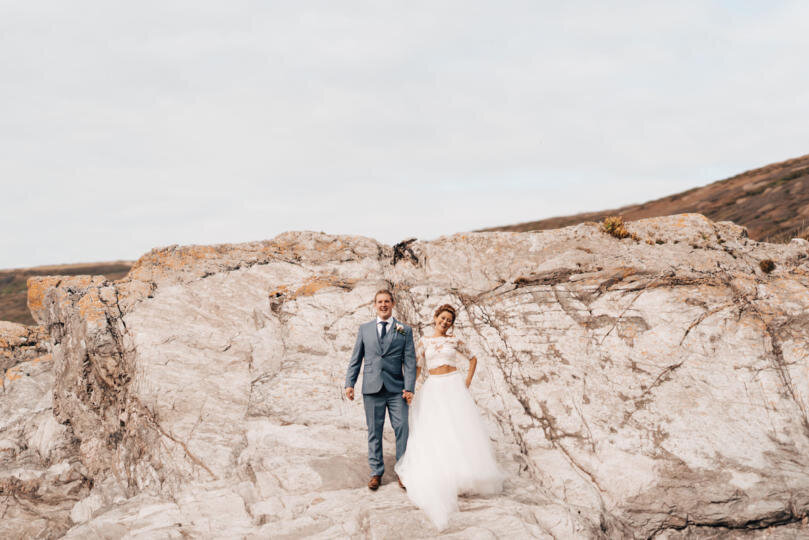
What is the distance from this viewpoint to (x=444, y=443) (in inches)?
296

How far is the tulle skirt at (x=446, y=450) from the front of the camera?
714 centimetres

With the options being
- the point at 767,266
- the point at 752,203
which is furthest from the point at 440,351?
the point at 752,203

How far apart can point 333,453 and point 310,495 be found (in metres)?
0.94

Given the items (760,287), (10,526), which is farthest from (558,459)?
(10,526)

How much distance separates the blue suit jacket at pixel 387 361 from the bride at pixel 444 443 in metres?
0.30

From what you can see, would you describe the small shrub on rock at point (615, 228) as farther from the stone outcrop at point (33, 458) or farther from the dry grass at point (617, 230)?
the stone outcrop at point (33, 458)

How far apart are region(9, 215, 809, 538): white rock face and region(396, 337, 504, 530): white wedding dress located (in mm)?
340

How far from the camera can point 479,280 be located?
11.3 metres

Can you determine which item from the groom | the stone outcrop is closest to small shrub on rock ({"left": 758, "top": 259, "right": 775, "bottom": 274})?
the groom

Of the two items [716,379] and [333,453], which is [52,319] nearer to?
[333,453]

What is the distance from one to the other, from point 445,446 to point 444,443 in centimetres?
5

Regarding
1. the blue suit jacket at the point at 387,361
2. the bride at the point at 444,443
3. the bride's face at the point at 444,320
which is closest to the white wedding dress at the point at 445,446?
the bride at the point at 444,443

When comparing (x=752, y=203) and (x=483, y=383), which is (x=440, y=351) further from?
(x=752, y=203)

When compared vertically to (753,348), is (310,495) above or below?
below
